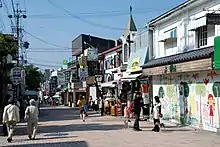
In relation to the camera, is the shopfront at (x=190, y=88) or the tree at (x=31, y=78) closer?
the shopfront at (x=190, y=88)

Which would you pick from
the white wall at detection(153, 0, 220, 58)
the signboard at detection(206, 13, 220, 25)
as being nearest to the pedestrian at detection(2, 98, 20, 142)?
the signboard at detection(206, 13, 220, 25)

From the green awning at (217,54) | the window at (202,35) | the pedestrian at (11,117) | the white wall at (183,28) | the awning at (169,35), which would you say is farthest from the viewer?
the awning at (169,35)

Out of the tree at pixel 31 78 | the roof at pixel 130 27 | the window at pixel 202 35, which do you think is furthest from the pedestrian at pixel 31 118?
the tree at pixel 31 78

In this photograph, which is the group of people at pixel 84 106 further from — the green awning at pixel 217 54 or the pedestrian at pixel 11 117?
the green awning at pixel 217 54

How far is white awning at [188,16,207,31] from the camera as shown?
62.3 ft

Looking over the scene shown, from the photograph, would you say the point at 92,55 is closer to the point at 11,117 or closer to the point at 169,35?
the point at 169,35

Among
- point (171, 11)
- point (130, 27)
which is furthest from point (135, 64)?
point (171, 11)

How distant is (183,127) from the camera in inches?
860

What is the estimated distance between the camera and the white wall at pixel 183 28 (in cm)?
2008

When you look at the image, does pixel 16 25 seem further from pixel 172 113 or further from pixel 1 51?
pixel 172 113

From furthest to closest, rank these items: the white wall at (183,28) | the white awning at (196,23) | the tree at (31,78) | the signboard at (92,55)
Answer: the tree at (31,78) < the signboard at (92,55) < the white wall at (183,28) < the white awning at (196,23)

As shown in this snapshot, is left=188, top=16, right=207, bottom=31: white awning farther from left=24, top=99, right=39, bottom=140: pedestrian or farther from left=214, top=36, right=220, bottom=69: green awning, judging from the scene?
left=24, top=99, right=39, bottom=140: pedestrian

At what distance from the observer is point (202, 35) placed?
835 inches

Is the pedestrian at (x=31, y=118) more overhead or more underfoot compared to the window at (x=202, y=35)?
more underfoot
